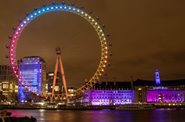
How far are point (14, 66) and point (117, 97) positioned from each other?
113 meters

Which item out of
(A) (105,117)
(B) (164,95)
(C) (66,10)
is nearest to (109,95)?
(B) (164,95)

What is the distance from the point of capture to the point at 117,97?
167375mm

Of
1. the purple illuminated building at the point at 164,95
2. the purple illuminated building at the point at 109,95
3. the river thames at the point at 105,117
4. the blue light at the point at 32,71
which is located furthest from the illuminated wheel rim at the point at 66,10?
the blue light at the point at 32,71

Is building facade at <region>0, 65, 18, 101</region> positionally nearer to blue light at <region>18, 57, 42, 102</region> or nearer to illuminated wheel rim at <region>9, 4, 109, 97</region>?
blue light at <region>18, 57, 42, 102</region>

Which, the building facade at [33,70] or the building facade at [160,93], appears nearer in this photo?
the building facade at [160,93]

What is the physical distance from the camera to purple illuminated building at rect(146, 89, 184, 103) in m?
164

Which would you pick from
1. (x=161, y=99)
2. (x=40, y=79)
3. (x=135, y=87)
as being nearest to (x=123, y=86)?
(x=135, y=87)

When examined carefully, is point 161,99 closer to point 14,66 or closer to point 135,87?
point 135,87

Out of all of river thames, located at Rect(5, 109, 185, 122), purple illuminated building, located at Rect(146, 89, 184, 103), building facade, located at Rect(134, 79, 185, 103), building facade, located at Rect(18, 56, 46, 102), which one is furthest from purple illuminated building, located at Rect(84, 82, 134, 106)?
river thames, located at Rect(5, 109, 185, 122)

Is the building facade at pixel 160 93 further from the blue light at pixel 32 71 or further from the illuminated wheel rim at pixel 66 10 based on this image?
the illuminated wheel rim at pixel 66 10

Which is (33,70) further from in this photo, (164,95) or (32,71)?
(164,95)

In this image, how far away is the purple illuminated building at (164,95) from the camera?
16438 cm

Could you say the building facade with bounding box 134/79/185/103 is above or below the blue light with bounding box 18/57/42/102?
below

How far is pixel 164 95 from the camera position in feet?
545
